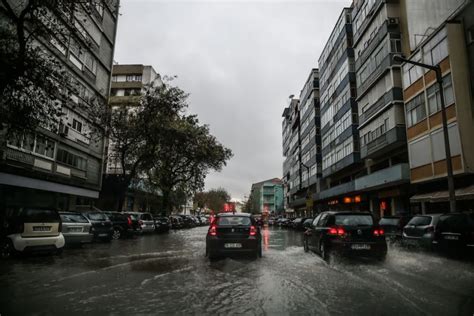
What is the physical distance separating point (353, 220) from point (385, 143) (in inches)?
767

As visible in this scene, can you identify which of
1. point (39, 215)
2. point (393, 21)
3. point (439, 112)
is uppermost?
point (393, 21)

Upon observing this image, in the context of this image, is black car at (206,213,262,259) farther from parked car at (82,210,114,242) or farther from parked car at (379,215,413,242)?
parked car at (379,215,413,242)

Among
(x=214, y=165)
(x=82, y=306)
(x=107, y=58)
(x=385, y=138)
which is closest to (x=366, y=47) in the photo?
(x=385, y=138)

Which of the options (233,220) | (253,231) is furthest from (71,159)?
(253,231)

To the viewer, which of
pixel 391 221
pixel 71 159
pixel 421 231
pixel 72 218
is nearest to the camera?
pixel 421 231

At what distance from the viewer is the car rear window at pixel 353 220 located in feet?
35.6

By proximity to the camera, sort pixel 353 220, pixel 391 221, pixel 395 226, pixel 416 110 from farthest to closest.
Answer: pixel 416 110 → pixel 391 221 → pixel 395 226 → pixel 353 220

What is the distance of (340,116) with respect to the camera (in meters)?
40.3

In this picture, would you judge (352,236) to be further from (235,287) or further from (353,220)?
(235,287)

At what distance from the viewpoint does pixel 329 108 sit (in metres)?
44.9

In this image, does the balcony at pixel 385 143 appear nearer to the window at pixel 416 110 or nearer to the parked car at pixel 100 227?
the window at pixel 416 110

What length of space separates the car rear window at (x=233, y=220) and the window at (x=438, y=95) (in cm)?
1608

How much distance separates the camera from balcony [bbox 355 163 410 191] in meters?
25.7

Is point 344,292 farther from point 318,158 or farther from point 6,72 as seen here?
point 318,158
